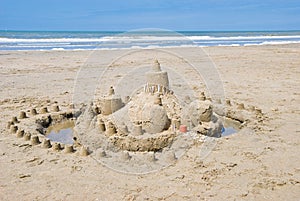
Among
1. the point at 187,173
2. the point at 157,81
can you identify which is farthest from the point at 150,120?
the point at 187,173

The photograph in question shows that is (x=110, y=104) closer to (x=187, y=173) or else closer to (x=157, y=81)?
(x=157, y=81)

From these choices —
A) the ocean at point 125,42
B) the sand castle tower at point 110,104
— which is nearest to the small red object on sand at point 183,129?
the sand castle tower at point 110,104

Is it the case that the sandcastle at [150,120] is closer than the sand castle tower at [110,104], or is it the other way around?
the sandcastle at [150,120]

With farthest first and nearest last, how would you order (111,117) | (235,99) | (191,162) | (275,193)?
A: (235,99) → (111,117) → (191,162) → (275,193)

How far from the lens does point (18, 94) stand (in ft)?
39.2

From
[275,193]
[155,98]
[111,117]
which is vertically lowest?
[275,193]

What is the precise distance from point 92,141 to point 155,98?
1508 mm

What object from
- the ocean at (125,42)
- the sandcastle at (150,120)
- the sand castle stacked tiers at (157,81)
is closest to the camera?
the sandcastle at (150,120)

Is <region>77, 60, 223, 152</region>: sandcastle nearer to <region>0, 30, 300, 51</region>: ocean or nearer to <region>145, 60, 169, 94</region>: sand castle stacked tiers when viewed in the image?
<region>145, 60, 169, 94</region>: sand castle stacked tiers

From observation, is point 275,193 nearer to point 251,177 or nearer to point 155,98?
point 251,177

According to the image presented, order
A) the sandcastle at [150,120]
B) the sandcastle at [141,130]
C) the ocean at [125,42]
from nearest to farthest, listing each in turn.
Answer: the sandcastle at [141,130] < the sandcastle at [150,120] < the ocean at [125,42]

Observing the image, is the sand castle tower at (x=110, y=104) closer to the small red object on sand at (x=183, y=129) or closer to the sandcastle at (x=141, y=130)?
the sandcastle at (x=141, y=130)

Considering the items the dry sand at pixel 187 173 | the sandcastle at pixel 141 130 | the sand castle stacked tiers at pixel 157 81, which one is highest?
the sand castle stacked tiers at pixel 157 81

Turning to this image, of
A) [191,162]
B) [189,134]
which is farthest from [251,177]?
[189,134]
